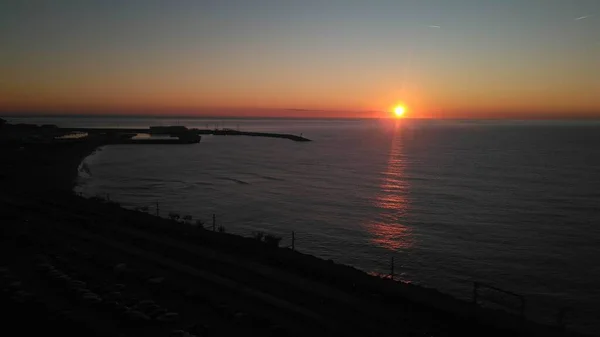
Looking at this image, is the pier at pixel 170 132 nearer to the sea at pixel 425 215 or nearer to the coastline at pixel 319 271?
the sea at pixel 425 215

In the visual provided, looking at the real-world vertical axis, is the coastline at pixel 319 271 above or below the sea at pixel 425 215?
above

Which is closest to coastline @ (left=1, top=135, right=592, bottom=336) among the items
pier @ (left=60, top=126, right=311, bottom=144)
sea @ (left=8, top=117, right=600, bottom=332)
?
sea @ (left=8, top=117, right=600, bottom=332)

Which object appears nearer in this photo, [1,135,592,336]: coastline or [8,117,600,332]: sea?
[1,135,592,336]: coastline

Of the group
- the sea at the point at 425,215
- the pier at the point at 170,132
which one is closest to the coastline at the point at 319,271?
the sea at the point at 425,215

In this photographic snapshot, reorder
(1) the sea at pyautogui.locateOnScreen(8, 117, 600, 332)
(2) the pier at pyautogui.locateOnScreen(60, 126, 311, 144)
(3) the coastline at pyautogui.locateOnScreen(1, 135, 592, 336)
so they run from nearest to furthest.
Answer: (3) the coastline at pyautogui.locateOnScreen(1, 135, 592, 336) → (1) the sea at pyautogui.locateOnScreen(8, 117, 600, 332) → (2) the pier at pyautogui.locateOnScreen(60, 126, 311, 144)

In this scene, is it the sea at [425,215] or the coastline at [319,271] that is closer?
the coastline at [319,271]

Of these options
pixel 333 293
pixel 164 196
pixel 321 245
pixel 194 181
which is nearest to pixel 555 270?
pixel 321 245

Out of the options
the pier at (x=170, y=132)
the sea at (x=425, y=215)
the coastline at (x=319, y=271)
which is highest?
the pier at (x=170, y=132)

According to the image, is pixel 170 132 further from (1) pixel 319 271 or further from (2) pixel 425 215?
(1) pixel 319 271

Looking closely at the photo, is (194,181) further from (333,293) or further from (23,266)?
(333,293)

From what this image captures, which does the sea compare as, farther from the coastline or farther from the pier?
the pier

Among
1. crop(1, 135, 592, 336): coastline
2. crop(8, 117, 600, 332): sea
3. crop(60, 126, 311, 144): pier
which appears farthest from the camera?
crop(60, 126, 311, 144): pier
